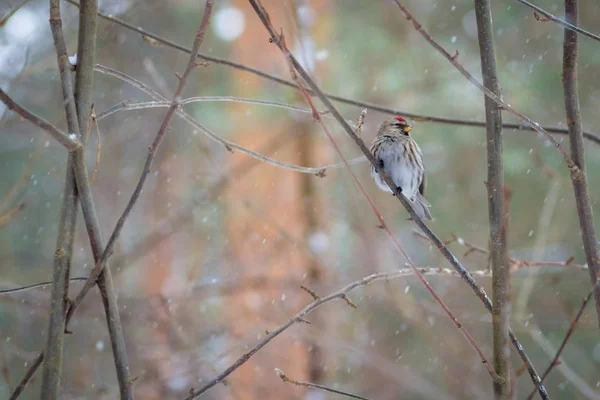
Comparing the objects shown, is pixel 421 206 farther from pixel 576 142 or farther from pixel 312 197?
pixel 312 197

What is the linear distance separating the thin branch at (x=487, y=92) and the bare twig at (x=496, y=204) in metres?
0.06

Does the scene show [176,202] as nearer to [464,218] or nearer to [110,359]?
[110,359]

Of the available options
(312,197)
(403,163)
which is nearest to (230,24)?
(312,197)

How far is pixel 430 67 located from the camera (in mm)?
7414

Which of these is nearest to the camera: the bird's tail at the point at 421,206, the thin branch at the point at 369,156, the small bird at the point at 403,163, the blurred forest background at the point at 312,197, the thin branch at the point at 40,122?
the thin branch at the point at 40,122

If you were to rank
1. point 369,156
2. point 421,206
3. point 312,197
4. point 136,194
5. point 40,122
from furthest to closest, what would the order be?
point 312,197, point 421,206, point 369,156, point 136,194, point 40,122

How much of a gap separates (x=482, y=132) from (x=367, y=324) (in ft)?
10.0

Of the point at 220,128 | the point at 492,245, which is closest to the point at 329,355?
the point at 220,128

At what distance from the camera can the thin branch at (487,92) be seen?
121cm

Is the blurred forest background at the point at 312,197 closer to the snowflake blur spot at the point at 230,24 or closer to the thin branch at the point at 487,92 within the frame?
the snowflake blur spot at the point at 230,24

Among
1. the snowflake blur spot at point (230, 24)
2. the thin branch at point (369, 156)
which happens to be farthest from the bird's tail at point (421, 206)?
the snowflake blur spot at point (230, 24)

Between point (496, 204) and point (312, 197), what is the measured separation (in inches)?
239

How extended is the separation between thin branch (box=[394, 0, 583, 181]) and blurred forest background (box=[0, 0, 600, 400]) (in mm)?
4269

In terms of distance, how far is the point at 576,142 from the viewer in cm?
154
